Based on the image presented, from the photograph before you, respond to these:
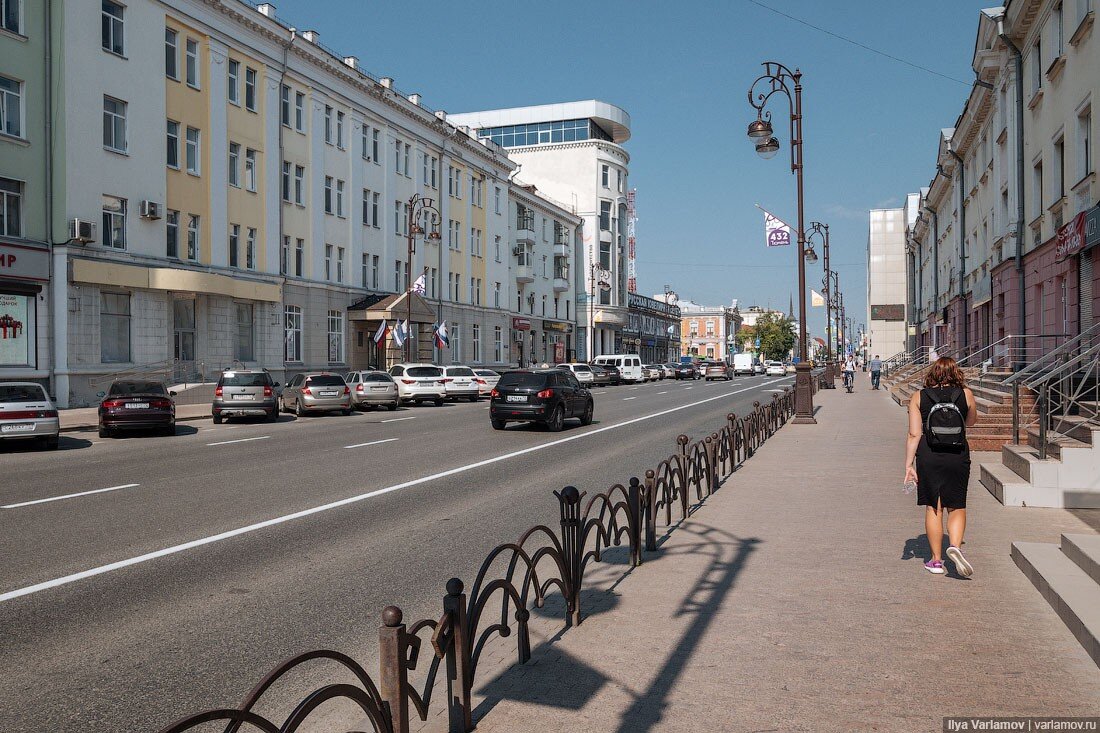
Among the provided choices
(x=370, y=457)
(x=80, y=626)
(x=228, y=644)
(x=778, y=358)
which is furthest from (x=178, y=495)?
(x=778, y=358)

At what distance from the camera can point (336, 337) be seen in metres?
40.3

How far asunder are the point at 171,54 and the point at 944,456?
105ft

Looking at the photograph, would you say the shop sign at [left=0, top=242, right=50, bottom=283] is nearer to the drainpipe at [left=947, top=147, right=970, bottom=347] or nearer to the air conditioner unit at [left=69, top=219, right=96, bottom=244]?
the air conditioner unit at [left=69, top=219, right=96, bottom=244]

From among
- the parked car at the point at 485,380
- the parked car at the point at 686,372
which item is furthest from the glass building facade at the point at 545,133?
the parked car at the point at 485,380

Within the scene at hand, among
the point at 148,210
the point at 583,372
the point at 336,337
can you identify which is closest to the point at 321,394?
the point at 148,210

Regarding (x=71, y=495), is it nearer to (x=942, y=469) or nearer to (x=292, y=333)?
(x=942, y=469)

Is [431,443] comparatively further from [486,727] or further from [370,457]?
[486,727]

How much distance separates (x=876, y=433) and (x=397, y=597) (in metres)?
15.8

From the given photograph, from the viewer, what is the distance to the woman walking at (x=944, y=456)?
21.5ft

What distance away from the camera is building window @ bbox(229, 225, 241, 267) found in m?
33.4

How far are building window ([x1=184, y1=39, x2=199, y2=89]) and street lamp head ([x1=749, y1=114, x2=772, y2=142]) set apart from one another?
2242 cm

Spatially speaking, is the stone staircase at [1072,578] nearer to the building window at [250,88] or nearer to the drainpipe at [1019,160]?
the drainpipe at [1019,160]

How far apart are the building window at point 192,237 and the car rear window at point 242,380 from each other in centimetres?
875

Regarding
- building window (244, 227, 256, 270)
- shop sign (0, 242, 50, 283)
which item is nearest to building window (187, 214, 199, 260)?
building window (244, 227, 256, 270)
